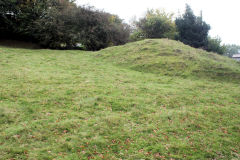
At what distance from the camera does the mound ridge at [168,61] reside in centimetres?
1483

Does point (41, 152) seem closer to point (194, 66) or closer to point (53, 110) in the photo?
point (53, 110)

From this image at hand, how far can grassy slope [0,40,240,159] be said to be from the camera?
559cm

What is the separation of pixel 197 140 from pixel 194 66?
10.6 meters

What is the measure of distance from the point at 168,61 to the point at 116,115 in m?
10.6

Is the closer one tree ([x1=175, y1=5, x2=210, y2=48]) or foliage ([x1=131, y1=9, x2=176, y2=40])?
foliage ([x1=131, y1=9, x2=176, y2=40])

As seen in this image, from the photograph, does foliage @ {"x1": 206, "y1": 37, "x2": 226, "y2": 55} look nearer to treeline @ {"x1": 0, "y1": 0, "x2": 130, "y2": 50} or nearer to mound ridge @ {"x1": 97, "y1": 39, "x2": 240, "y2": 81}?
mound ridge @ {"x1": 97, "y1": 39, "x2": 240, "y2": 81}

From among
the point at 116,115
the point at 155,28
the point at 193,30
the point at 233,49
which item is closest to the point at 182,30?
the point at 193,30

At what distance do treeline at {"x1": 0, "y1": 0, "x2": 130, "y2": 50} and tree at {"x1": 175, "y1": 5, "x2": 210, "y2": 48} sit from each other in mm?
16574

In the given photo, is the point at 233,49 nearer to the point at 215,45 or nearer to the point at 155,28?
the point at 215,45

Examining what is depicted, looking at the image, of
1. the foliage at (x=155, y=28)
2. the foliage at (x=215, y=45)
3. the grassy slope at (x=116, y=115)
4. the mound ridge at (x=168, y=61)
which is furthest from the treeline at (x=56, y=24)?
the foliage at (x=215, y=45)

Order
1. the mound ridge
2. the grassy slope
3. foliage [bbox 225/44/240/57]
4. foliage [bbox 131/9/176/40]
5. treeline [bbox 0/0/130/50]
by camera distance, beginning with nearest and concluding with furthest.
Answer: the grassy slope
the mound ridge
treeline [bbox 0/0/130/50]
foliage [bbox 131/9/176/40]
foliage [bbox 225/44/240/57]

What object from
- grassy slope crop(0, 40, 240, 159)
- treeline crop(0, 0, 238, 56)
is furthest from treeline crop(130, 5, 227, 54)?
grassy slope crop(0, 40, 240, 159)

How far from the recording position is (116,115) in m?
7.51

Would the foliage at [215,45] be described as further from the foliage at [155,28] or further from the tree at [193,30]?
the foliage at [155,28]
